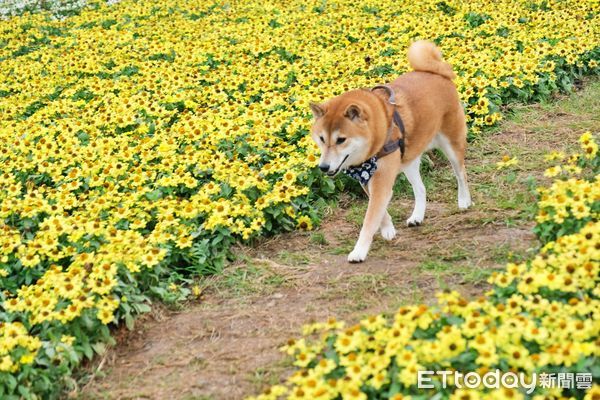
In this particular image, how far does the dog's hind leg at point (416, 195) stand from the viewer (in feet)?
18.7

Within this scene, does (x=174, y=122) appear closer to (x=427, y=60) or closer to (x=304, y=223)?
(x=304, y=223)

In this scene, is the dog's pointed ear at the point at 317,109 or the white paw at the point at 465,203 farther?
the white paw at the point at 465,203

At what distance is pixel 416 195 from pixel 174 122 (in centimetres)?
295

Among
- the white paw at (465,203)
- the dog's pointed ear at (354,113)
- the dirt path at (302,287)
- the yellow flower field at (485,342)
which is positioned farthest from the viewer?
the white paw at (465,203)

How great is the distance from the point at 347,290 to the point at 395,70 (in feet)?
13.8

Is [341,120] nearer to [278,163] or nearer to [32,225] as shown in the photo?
[278,163]

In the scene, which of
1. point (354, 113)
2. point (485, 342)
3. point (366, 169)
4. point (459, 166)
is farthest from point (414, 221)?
point (485, 342)

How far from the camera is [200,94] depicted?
8102 mm

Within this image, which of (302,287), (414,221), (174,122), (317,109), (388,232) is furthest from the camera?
(174,122)

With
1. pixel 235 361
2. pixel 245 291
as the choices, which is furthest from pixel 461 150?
pixel 235 361

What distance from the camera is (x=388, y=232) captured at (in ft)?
18.0

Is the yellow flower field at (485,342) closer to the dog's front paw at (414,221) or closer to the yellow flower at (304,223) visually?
the dog's front paw at (414,221)

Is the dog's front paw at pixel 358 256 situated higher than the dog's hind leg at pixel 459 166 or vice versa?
the dog's hind leg at pixel 459 166

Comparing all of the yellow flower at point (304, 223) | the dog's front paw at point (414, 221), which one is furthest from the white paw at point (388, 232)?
the yellow flower at point (304, 223)
